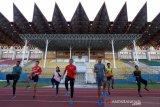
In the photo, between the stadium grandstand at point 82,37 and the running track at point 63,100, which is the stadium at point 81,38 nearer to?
the stadium grandstand at point 82,37

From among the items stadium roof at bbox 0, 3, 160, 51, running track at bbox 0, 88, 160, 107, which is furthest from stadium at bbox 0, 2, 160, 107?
running track at bbox 0, 88, 160, 107

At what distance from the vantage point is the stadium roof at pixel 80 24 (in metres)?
39.6

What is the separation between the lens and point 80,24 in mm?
43281

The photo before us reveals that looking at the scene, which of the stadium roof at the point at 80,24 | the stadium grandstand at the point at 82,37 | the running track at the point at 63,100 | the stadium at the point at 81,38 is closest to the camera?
the running track at the point at 63,100

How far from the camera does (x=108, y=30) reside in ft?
157

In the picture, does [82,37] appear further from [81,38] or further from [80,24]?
[80,24]

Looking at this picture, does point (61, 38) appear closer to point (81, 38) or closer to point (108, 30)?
point (81, 38)

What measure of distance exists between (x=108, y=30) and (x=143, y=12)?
10.6m

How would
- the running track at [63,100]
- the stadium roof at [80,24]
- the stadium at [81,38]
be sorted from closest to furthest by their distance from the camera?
the running track at [63,100]
the stadium at [81,38]
the stadium roof at [80,24]

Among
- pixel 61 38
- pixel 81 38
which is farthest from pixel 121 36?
pixel 61 38

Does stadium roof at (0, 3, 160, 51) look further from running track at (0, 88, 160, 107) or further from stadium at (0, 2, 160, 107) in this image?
running track at (0, 88, 160, 107)

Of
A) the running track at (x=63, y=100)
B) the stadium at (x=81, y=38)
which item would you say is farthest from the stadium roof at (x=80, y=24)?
the running track at (x=63, y=100)

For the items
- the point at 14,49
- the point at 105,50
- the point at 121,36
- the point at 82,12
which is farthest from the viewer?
the point at 14,49

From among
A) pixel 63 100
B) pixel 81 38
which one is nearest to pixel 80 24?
pixel 81 38
